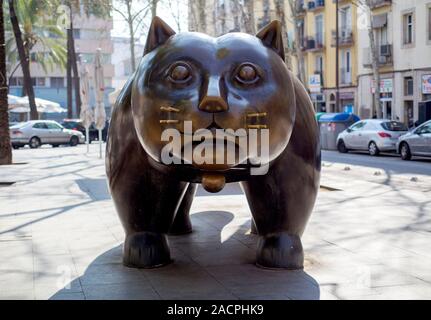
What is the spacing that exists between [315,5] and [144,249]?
134ft

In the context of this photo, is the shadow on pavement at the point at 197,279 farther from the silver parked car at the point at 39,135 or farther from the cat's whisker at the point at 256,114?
the silver parked car at the point at 39,135

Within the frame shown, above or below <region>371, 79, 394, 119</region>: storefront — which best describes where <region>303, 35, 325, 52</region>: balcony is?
above

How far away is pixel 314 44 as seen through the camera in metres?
44.6

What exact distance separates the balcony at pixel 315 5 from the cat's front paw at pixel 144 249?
40.1 m

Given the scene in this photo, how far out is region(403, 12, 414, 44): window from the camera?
34062 millimetres

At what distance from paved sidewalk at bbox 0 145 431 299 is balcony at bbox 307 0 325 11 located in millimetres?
34515

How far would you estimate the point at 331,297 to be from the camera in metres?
4.51

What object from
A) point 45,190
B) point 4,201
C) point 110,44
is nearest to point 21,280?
point 4,201

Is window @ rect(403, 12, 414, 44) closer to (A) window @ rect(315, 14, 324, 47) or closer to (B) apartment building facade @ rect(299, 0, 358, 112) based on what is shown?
(B) apartment building facade @ rect(299, 0, 358, 112)

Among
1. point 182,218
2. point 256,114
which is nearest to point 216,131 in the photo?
point 256,114

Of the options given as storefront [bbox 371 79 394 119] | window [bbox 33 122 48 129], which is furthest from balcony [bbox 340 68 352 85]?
window [bbox 33 122 48 129]

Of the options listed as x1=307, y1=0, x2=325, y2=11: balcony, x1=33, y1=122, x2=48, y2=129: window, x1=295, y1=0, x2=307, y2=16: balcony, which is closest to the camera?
x1=33, y1=122, x2=48, y2=129: window
